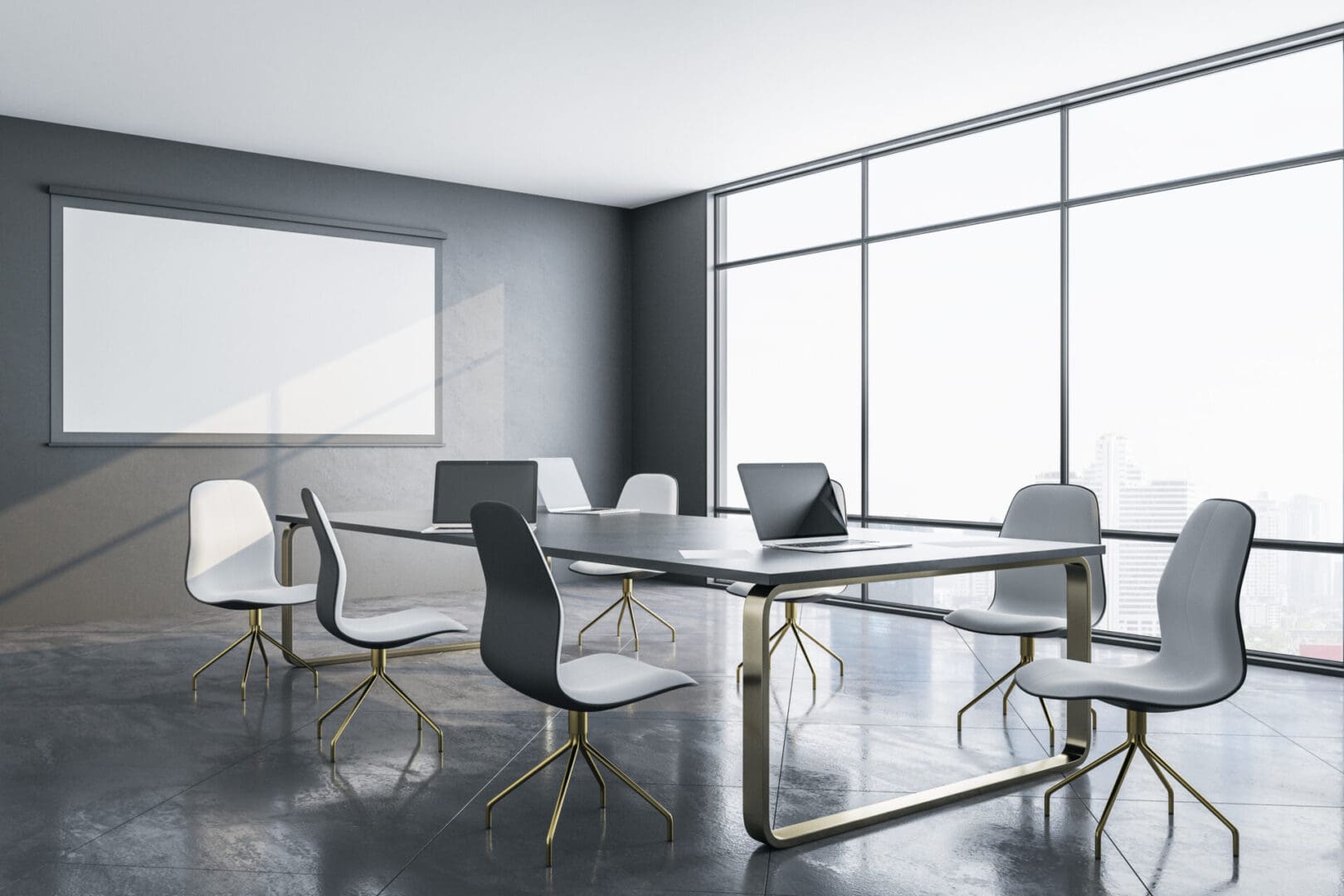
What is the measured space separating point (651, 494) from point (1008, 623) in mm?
2828

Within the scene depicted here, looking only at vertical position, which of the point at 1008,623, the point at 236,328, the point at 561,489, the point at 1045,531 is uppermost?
the point at 236,328

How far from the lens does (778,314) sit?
8.36m

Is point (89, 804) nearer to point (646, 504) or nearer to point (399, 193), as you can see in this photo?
point (646, 504)

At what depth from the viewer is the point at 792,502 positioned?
3.88 m

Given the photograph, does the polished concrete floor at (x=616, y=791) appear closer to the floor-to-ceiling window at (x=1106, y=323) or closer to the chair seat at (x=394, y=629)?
the chair seat at (x=394, y=629)

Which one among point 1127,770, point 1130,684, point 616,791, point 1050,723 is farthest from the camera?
point 1050,723

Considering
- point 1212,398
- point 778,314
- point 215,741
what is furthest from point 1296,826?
point 778,314

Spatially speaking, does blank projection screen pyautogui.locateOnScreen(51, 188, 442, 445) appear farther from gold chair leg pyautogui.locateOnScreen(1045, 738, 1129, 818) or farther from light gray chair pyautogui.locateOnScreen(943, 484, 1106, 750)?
gold chair leg pyautogui.locateOnScreen(1045, 738, 1129, 818)

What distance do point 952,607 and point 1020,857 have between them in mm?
4297

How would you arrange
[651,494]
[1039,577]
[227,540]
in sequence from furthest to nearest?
1. [651,494]
2. [227,540]
3. [1039,577]

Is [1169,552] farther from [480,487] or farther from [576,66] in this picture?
[576,66]

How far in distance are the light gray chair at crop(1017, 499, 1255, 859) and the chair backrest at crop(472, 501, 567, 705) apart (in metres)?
1.34

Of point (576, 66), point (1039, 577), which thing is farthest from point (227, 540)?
point (1039, 577)

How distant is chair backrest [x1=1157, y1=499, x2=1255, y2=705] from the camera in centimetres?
295
